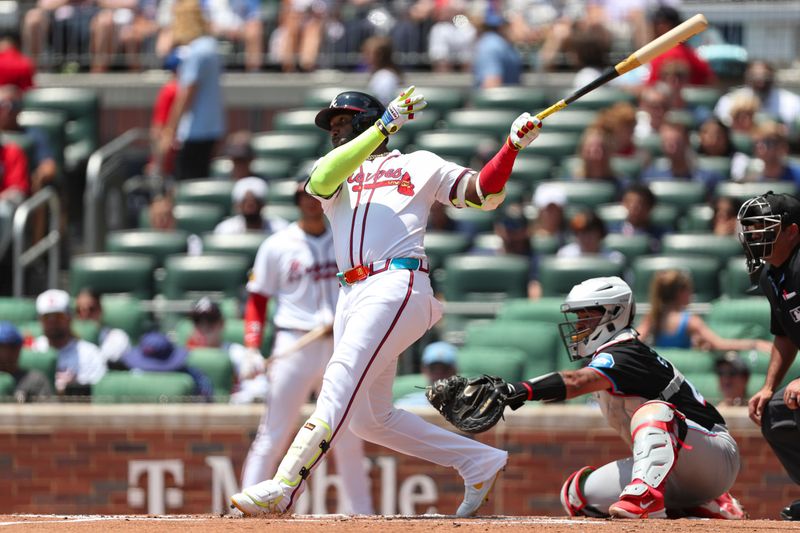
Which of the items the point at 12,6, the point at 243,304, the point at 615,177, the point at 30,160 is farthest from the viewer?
the point at 12,6

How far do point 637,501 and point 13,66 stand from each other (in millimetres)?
8826

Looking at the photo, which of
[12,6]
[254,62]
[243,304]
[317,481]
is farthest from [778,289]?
[12,6]

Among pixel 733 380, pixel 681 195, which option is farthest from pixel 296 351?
pixel 681 195

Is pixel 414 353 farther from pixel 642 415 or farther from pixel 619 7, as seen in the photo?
pixel 619 7

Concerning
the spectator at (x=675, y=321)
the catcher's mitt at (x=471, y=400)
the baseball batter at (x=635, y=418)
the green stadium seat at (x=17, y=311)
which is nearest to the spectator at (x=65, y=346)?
the green stadium seat at (x=17, y=311)

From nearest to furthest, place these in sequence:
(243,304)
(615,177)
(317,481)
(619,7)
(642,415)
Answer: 1. (642,415)
2. (317,481)
3. (243,304)
4. (615,177)
5. (619,7)

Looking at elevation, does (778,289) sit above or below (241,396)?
above

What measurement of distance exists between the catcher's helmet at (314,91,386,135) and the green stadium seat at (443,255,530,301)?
3.82 meters

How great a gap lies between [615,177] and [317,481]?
3.81 metres

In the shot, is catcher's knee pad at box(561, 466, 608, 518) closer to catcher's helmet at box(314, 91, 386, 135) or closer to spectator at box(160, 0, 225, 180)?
catcher's helmet at box(314, 91, 386, 135)

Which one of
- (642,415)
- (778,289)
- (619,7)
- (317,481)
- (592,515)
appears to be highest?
(619,7)

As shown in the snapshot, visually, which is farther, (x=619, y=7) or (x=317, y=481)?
(x=619, y=7)

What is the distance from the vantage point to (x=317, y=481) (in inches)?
331

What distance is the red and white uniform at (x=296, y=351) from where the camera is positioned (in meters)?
7.32
